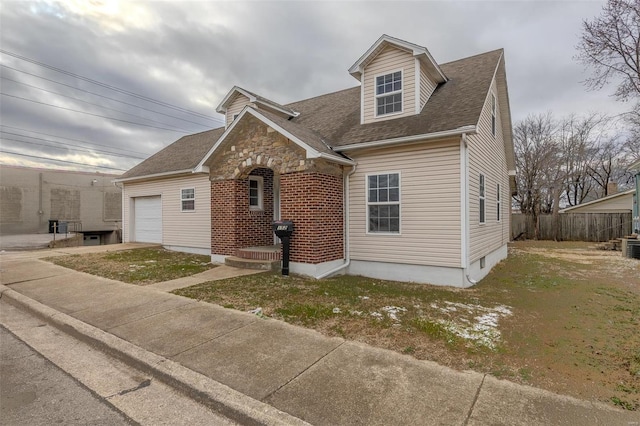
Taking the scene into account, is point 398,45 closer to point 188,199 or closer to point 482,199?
point 482,199

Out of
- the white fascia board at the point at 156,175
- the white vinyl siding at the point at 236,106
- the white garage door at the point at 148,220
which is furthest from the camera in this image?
the white garage door at the point at 148,220

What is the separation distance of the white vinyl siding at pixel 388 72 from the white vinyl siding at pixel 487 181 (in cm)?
197

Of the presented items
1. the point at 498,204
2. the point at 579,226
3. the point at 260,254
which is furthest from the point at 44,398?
the point at 579,226

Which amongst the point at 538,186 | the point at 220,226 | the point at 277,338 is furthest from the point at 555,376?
the point at 538,186

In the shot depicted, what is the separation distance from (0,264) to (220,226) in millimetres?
7452

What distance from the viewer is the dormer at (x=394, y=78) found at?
8727mm

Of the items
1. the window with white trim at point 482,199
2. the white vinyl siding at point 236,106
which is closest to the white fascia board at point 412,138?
the window with white trim at point 482,199

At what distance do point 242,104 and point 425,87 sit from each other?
6.83 metres

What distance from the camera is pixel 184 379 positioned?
11.1 ft

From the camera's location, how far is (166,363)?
12.2ft

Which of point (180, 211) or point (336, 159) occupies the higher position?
point (336, 159)

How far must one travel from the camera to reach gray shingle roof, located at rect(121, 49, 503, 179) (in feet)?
26.0

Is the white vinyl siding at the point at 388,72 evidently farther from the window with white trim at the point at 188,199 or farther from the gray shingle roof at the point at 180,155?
the window with white trim at the point at 188,199

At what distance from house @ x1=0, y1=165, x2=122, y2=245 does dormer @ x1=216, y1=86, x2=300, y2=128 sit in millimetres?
22208
